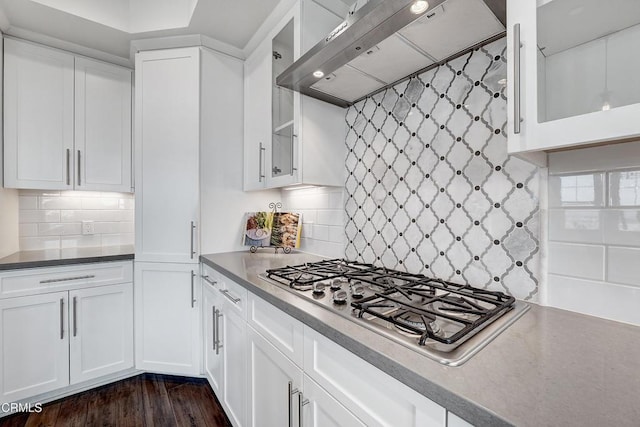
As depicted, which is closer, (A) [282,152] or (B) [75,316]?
(A) [282,152]

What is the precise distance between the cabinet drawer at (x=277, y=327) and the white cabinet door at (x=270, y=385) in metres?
0.03

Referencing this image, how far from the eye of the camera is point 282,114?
1782mm

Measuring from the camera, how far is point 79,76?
2154 millimetres

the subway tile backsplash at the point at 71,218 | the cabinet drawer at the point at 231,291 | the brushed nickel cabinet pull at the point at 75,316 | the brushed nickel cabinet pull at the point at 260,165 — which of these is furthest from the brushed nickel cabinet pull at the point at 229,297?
the subway tile backsplash at the point at 71,218

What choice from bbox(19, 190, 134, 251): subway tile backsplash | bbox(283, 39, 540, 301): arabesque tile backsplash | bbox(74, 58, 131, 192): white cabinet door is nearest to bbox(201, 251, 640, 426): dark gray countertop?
bbox(283, 39, 540, 301): arabesque tile backsplash

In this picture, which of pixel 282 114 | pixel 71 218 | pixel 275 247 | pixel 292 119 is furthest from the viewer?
pixel 71 218

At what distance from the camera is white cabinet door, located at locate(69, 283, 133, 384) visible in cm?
191

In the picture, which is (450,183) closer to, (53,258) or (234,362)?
(234,362)

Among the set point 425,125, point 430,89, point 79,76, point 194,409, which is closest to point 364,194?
point 425,125

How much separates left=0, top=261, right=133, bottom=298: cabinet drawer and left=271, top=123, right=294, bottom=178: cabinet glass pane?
1249 mm

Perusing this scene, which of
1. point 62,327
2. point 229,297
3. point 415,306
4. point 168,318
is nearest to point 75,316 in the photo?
point 62,327

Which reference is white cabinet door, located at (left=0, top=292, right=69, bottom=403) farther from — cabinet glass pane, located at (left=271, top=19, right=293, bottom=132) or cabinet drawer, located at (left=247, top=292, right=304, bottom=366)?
cabinet glass pane, located at (left=271, top=19, right=293, bottom=132)

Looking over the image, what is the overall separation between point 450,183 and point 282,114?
1049mm

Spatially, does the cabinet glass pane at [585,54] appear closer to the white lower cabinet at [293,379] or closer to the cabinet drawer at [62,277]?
the white lower cabinet at [293,379]
